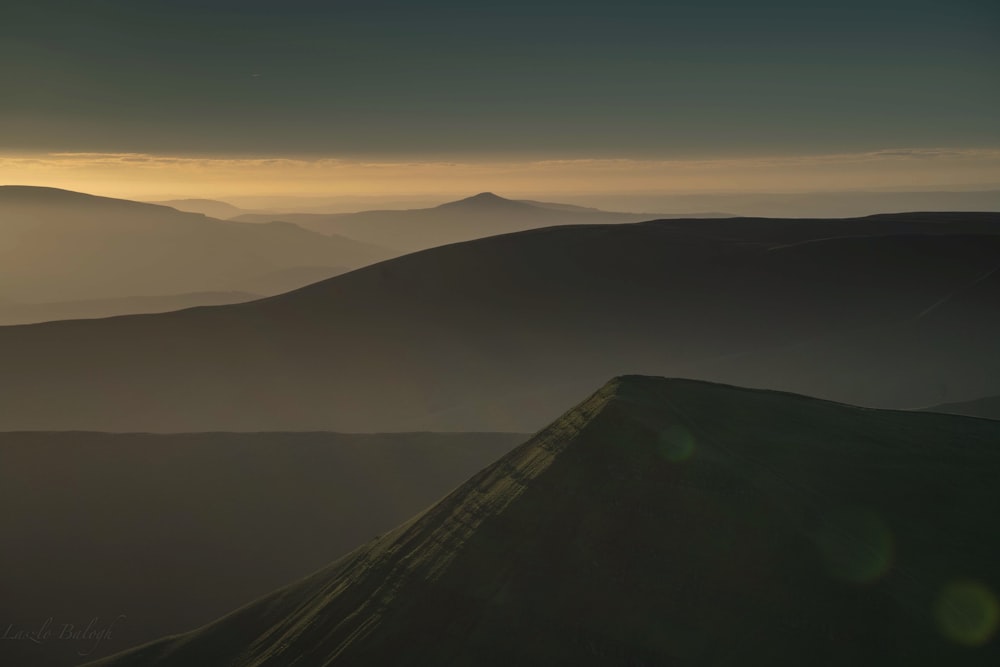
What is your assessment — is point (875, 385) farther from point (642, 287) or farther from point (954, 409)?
point (642, 287)

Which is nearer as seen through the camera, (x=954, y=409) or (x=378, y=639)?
(x=378, y=639)

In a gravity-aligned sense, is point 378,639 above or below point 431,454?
above

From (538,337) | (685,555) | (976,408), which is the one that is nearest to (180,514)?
(685,555)

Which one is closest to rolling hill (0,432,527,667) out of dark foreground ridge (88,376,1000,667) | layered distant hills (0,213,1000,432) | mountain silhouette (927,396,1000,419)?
dark foreground ridge (88,376,1000,667)

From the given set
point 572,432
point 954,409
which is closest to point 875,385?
point 954,409

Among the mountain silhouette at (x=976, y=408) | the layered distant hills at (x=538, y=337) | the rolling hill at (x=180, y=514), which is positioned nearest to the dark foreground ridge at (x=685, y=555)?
the rolling hill at (x=180, y=514)

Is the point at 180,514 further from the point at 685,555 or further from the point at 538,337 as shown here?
the point at 538,337

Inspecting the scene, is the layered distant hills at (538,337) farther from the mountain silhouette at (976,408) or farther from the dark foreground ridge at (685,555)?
the dark foreground ridge at (685,555)
